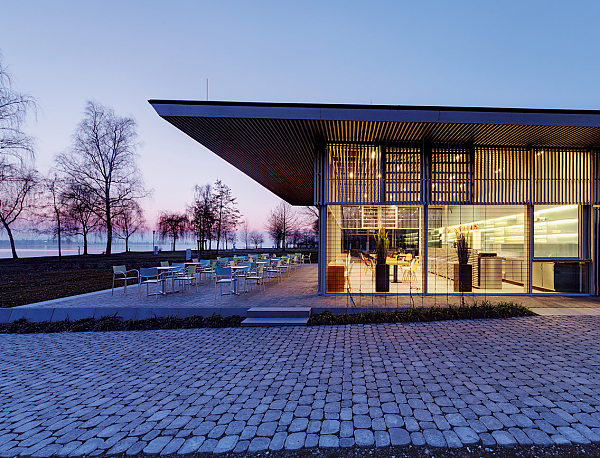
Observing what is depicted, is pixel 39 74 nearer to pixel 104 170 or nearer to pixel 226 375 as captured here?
pixel 104 170

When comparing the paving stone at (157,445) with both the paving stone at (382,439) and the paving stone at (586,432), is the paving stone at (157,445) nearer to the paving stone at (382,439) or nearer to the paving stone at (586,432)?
the paving stone at (382,439)

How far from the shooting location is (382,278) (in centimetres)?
809

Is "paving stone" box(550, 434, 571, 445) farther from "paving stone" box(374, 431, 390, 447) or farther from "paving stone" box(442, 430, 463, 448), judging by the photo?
"paving stone" box(374, 431, 390, 447)

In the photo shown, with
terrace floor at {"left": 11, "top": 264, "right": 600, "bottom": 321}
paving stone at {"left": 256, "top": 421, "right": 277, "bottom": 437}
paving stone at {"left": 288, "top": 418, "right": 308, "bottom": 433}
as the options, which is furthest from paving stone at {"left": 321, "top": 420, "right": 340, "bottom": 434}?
terrace floor at {"left": 11, "top": 264, "right": 600, "bottom": 321}

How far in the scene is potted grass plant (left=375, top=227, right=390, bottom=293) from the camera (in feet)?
26.5

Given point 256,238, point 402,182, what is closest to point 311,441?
point 402,182

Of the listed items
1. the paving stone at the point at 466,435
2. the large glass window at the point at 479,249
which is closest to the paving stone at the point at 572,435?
the paving stone at the point at 466,435

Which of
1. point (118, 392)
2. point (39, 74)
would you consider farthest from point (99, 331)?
point (39, 74)

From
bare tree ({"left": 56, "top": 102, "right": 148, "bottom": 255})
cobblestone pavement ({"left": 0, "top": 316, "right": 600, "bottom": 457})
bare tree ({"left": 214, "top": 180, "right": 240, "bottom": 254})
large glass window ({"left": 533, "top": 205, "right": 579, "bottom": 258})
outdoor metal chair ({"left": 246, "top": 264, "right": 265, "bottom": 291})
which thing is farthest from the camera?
bare tree ({"left": 214, "top": 180, "right": 240, "bottom": 254})

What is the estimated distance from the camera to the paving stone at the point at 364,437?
2168mm

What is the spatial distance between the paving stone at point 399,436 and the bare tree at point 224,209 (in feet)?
84.5

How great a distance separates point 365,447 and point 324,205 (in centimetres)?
644

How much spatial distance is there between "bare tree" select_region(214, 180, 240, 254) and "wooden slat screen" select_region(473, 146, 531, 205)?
73.8ft

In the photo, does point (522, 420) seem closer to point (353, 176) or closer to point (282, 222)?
point (353, 176)
